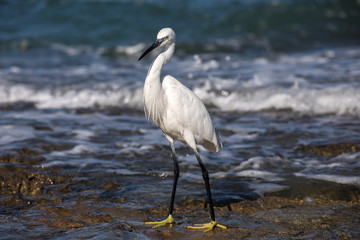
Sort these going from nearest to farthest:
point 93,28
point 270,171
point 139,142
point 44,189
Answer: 1. point 44,189
2. point 270,171
3. point 139,142
4. point 93,28

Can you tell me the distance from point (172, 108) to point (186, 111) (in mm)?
123

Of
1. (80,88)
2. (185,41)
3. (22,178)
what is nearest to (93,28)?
(185,41)

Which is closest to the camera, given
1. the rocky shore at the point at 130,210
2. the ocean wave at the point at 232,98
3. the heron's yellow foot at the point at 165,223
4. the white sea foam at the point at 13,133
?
the rocky shore at the point at 130,210

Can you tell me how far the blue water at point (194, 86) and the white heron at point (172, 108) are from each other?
25.6 inches

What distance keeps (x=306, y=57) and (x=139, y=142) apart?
6.41 metres

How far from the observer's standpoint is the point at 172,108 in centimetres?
409

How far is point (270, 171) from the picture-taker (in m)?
5.20

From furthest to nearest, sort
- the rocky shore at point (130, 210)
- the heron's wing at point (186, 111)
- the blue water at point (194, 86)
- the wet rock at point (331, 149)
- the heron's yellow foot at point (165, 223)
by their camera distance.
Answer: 1. the wet rock at point (331, 149)
2. the blue water at point (194, 86)
3. the heron's wing at point (186, 111)
4. the heron's yellow foot at point (165, 223)
5. the rocky shore at point (130, 210)

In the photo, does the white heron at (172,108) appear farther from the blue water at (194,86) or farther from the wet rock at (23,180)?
the wet rock at (23,180)

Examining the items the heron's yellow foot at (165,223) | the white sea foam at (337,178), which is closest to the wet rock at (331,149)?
the white sea foam at (337,178)

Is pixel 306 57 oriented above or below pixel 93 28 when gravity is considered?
below

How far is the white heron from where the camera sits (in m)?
3.96

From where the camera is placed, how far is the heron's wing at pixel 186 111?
4082mm

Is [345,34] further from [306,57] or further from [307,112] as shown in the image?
[307,112]
